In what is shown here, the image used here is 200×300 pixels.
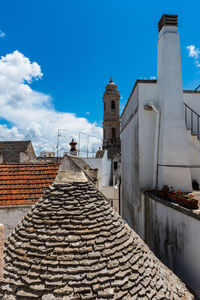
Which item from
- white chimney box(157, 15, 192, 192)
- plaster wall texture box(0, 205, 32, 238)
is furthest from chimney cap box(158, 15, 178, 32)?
plaster wall texture box(0, 205, 32, 238)

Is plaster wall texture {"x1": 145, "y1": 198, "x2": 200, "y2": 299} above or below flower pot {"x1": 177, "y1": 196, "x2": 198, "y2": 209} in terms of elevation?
below

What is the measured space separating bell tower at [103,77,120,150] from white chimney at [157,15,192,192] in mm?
26276

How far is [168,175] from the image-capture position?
828cm

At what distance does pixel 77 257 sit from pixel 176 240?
4309mm

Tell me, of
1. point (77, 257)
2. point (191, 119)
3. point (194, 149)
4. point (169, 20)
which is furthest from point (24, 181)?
point (169, 20)

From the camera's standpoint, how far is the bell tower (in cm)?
3512

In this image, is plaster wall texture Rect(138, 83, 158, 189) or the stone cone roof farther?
plaster wall texture Rect(138, 83, 158, 189)

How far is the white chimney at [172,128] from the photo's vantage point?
8258 millimetres

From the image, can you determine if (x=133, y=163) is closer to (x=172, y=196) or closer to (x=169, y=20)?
(x=172, y=196)

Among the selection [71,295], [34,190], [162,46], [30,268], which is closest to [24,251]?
[30,268]

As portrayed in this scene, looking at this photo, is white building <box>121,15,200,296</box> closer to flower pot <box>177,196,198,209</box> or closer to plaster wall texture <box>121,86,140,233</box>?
plaster wall texture <box>121,86,140,233</box>

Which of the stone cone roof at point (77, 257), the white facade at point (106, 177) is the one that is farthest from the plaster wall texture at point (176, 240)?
the white facade at point (106, 177)

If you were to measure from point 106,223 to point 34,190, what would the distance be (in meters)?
4.84

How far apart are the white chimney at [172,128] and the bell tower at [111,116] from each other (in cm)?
2628
